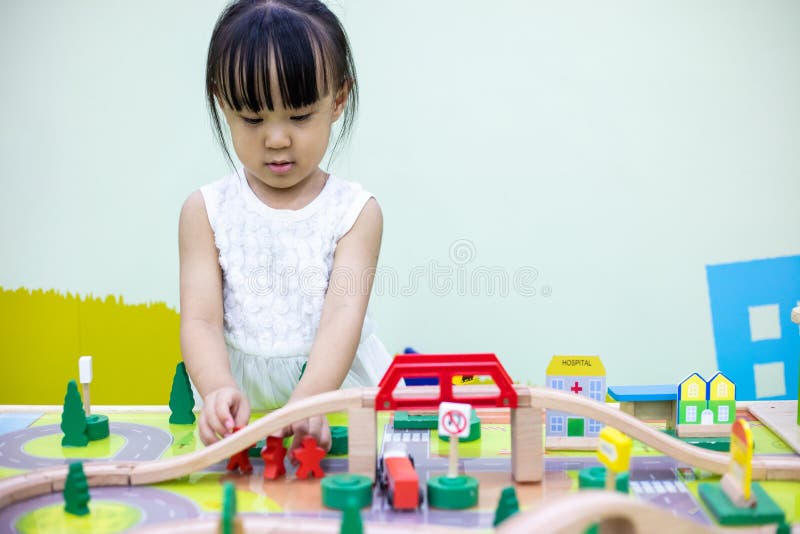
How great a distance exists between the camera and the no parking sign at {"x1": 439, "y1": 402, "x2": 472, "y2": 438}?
0.67 metres

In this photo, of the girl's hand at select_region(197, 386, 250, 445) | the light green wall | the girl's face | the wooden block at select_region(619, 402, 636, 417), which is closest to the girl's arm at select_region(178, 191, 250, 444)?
the girl's hand at select_region(197, 386, 250, 445)

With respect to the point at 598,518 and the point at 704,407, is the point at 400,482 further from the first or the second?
the point at 704,407

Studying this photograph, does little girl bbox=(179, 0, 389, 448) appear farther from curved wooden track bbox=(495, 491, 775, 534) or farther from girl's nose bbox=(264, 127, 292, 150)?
curved wooden track bbox=(495, 491, 775, 534)

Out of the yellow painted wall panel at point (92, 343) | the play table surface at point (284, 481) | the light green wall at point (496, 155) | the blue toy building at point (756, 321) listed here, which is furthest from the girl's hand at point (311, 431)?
the blue toy building at point (756, 321)

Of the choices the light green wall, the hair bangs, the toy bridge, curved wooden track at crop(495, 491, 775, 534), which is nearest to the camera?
curved wooden track at crop(495, 491, 775, 534)

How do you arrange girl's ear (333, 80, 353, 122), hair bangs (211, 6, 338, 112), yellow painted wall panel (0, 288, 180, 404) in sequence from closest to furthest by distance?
hair bangs (211, 6, 338, 112), girl's ear (333, 80, 353, 122), yellow painted wall panel (0, 288, 180, 404)

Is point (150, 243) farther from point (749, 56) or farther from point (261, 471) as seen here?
point (749, 56)

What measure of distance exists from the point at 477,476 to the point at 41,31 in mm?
1569

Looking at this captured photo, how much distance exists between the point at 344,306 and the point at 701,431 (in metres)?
0.42

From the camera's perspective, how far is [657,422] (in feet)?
2.85

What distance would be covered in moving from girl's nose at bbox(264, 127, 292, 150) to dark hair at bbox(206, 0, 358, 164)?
3cm

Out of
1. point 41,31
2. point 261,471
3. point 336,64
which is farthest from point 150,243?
point 261,471

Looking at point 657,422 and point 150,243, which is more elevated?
point 150,243

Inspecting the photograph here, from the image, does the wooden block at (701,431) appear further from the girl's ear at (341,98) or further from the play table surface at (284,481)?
the girl's ear at (341,98)
